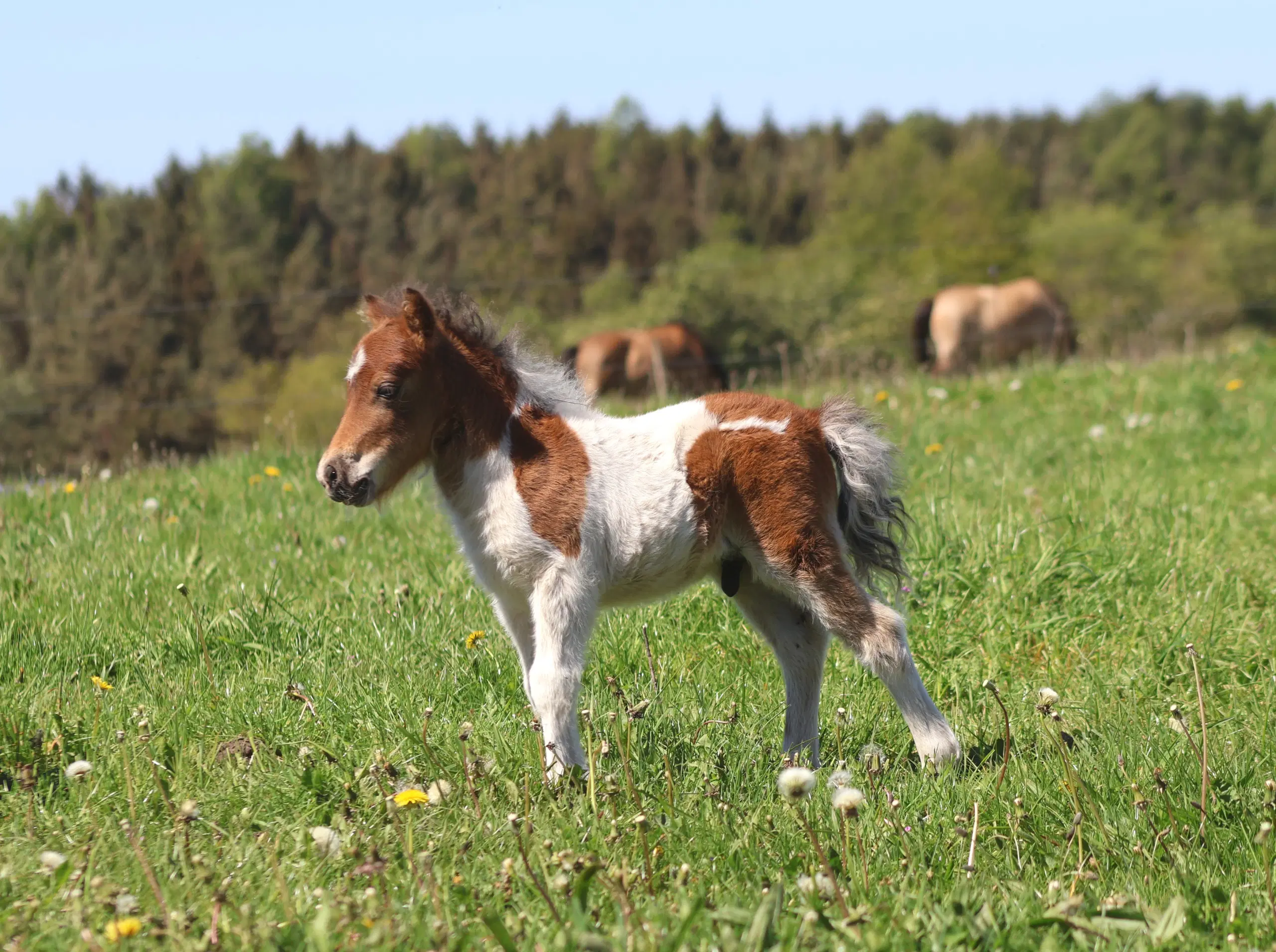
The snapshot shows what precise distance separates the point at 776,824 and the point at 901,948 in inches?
29.7

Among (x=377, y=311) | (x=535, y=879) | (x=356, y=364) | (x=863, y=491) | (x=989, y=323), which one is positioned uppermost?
(x=377, y=311)

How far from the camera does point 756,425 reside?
380 centimetres

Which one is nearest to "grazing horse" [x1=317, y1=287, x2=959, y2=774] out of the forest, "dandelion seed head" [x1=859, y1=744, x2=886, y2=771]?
"dandelion seed head" [x1=859, y1=744, x2=886, y2=771]

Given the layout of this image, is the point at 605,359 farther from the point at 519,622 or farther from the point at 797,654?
the point at 519,622

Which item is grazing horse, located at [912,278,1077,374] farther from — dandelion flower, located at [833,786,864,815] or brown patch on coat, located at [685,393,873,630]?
dandelion flower, located at [833,786,864,815]

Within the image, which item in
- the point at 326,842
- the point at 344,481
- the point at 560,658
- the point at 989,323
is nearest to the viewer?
the point at 326,842

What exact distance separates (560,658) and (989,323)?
1844 cm

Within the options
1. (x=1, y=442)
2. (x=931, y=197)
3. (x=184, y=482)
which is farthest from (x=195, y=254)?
(x=184, y=482)

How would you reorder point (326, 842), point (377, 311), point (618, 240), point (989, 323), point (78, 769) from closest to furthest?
1. point (326, 842)
2. point (78, 769)
3. point (377, 311)
4. point (989, 323)
5. point (618, 240)

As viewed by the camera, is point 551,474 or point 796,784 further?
point 551,474

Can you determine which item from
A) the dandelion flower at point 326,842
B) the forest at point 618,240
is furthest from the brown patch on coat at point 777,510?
the forest at point 618,240

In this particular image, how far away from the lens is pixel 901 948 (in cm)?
248

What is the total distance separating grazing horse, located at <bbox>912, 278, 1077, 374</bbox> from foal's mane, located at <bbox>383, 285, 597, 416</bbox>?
55.5ft

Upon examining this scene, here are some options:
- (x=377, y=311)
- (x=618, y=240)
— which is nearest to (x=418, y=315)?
(x=377, y=311)
